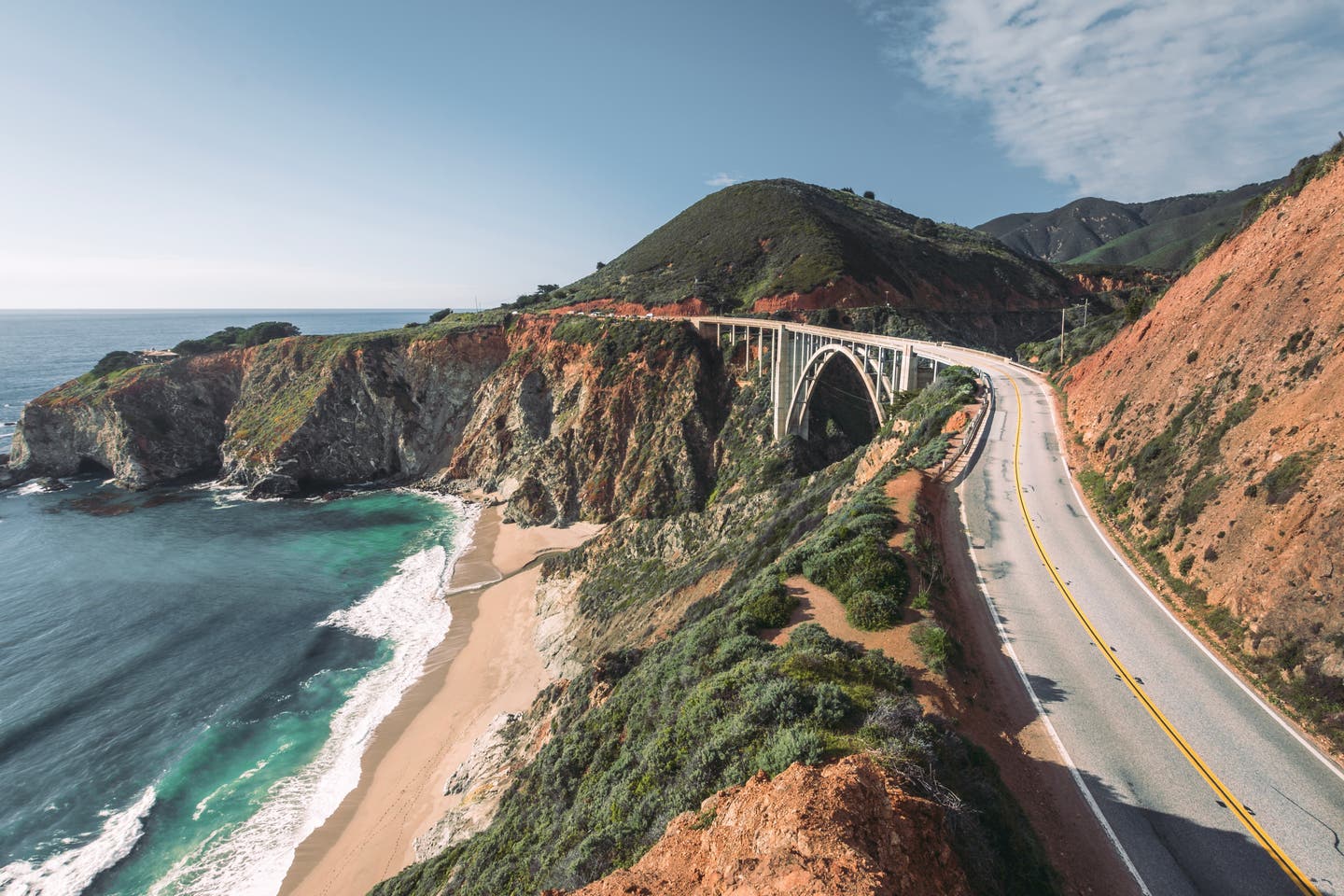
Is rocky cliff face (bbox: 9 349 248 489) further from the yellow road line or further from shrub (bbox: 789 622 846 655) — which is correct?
the yellow road line

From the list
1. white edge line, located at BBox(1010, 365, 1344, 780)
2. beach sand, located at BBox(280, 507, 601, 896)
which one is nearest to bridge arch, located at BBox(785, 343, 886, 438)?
white edge line, located at BBox(1010, 365, 1344, 780)

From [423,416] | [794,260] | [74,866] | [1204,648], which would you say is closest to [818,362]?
[1204,648]

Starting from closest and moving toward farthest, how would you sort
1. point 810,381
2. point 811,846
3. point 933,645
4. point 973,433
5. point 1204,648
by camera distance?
point 811,846 < point 933,645 < point 1204,648 < point 973,433 < point 810,381

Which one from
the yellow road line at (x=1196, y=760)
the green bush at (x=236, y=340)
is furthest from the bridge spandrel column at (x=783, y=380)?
the green bush at (x=236, y=340)

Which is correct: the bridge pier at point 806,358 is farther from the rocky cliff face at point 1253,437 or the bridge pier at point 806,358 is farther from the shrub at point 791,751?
the shrub at point 791,751

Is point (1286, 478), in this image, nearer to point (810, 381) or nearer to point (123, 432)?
point (810, 381)

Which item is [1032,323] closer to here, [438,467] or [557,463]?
[557,463]

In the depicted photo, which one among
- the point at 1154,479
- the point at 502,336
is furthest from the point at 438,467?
the point at 1154,479
